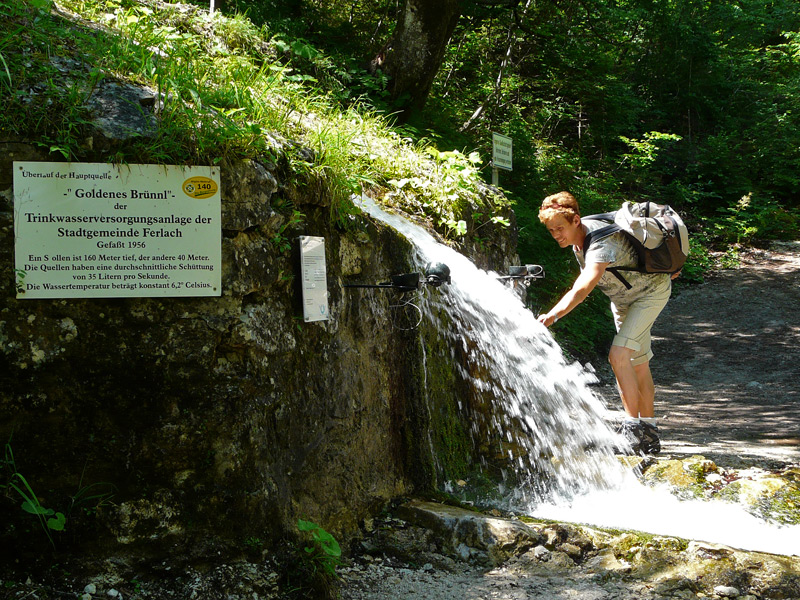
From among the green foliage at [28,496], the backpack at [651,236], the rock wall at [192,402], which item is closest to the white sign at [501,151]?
the backpack at [651,236]

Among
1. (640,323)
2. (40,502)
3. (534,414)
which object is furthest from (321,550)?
(640,323)

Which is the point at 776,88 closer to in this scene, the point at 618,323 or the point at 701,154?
the point at 701,154

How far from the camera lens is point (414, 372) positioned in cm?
424

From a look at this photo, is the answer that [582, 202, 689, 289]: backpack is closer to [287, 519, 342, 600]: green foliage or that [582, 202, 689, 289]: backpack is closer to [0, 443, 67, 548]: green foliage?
[287, 519, 342, 600]: green foliage

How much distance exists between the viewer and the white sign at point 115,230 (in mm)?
2730

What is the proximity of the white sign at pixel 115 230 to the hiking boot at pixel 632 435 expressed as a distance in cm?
346

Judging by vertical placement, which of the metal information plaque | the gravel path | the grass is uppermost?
the grass

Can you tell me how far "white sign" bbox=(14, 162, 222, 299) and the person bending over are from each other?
283 centimetres

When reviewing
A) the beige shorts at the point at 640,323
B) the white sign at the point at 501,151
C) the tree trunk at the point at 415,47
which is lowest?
the beige shorts at the point at 640,323

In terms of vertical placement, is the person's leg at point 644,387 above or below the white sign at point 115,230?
below

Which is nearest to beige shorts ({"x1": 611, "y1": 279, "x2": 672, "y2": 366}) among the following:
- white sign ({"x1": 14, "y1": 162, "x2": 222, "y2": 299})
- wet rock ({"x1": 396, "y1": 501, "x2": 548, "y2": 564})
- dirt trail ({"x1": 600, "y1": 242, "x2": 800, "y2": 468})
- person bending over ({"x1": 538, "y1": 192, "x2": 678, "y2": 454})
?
person bending over ({"x1": 538, "y1": 192, "x2": 678, "y2": 454})

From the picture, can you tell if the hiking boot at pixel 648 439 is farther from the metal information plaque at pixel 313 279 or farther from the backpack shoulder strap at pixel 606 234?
the metal information plaque at pixel 313 279

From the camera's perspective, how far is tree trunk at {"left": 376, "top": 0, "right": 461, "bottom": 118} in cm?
831

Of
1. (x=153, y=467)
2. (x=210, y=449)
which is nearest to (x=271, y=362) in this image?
(x=210, y=449)
